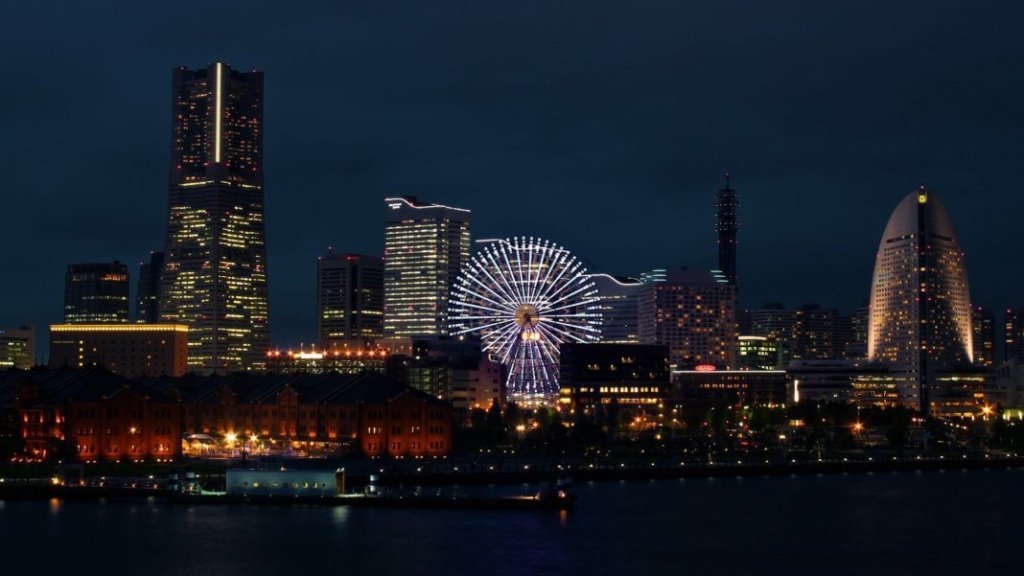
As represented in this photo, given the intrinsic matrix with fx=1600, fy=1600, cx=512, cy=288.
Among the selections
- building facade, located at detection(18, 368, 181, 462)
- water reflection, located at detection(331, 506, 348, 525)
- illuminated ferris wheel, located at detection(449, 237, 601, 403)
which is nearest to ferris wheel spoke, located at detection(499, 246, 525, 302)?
illuminated ferris wheel, located at detection(449, 237, 601, 403)

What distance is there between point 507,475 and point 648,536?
34.1 metres

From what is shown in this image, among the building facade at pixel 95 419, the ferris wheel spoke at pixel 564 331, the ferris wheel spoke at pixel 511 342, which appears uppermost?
the ferris wheel spoke at pixel 564 331

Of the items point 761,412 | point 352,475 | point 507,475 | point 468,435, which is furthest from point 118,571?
point 761,412

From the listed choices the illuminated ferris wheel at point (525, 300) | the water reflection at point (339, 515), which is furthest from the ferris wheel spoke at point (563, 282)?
the water reflection at point (339, 515)

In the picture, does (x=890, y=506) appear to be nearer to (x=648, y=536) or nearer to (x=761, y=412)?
(x=648, y=536)

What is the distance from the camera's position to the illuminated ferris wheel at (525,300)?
577ft

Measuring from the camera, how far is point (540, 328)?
176500 mm

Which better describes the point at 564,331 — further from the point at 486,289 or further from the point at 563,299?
the point at 486,289

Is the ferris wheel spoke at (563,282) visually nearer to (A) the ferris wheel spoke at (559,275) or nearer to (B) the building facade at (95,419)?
(A) the ferris wheel spoke at (559,275)

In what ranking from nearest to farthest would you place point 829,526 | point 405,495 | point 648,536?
point 648,536 < point 829,526 < point 405,495

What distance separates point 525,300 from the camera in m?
177

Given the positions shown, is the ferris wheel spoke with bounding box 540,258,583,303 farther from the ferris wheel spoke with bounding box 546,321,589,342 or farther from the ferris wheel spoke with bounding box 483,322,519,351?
the ferris wheel spoke with bounding box 483,322,519,351

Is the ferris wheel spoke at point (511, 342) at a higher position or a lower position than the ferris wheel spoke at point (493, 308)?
lower

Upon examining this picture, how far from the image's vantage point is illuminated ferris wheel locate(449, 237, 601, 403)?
6919 inches
